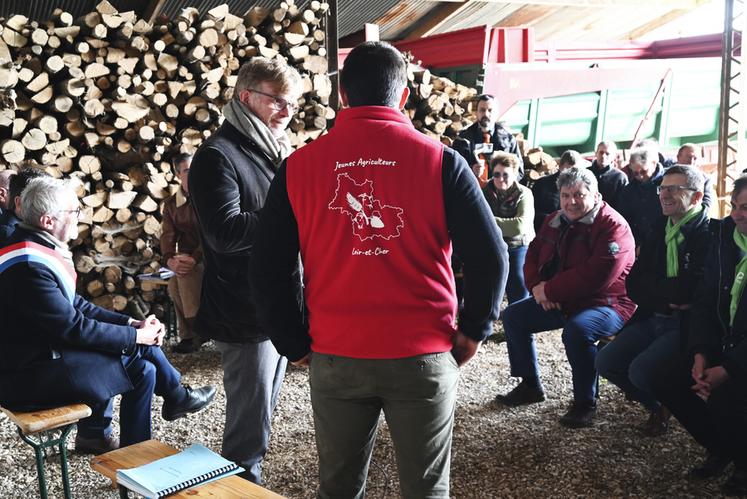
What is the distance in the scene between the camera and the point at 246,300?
8.08ft

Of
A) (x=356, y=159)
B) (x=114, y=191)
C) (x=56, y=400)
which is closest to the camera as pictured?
(x=356, y=159)

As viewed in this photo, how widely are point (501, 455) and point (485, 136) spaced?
363 centimetres

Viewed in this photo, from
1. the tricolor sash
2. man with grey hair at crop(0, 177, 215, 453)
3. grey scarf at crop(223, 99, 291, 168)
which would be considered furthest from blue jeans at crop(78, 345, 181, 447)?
grey scarf at crop(223, 99, 291, 168)

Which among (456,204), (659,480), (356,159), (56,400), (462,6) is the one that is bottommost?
(659,480)

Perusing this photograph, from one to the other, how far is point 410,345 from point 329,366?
0.23 meters

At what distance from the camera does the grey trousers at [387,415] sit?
1803 millimetres

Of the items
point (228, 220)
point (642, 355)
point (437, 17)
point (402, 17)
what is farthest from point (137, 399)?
point (437, 17)

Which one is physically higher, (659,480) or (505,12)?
(505,12)

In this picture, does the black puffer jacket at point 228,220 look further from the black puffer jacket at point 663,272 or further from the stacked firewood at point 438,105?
the stacked firewood at point 438,105

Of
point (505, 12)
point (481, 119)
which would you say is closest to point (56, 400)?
point (481, 119)

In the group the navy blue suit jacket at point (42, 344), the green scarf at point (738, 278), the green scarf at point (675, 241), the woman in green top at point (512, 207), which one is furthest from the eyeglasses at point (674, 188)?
the navy blue suit jacket at point (42, 344)

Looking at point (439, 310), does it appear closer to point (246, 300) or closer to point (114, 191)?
point (246, 300)

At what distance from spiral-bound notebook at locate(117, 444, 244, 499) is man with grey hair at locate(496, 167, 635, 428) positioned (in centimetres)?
219

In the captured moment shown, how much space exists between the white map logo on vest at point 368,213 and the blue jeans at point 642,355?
217 centimetres
